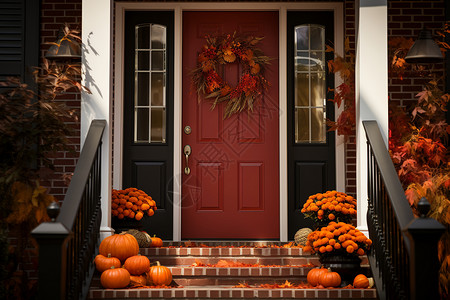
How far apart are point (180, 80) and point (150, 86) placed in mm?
309

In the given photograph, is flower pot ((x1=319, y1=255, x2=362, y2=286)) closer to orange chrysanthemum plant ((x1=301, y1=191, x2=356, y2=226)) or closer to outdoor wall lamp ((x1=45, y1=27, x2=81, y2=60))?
orange chrysanthemum plant ((x1=301, y1=191, x2=356, y2=226))

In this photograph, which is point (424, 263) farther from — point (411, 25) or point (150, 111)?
point (150, 111)

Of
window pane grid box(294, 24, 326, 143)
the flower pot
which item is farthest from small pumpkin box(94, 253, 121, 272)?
window pane grid box(294, 24, 326, 143)

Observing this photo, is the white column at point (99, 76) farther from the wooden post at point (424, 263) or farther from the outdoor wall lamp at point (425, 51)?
the outdoor wall lamp at point (425, 51)

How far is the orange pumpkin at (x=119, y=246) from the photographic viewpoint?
4.63 m

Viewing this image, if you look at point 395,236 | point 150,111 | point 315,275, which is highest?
point 150,111

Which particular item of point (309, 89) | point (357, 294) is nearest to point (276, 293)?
point (357, 294)

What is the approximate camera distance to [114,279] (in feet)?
14.5

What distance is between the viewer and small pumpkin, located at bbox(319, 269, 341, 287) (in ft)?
14.7

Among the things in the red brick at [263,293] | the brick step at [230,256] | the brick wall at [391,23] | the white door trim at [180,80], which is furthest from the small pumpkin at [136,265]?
the brick wall at [391,23]

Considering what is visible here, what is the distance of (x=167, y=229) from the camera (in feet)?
20.5

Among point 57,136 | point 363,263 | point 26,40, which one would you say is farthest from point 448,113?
point 26,40

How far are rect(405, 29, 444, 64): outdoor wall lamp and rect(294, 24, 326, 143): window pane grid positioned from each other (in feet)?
3.67

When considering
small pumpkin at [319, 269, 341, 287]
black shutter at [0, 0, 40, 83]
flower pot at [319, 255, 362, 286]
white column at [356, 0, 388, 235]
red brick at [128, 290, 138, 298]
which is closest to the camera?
red brick at [128, 290, 138, 298]
